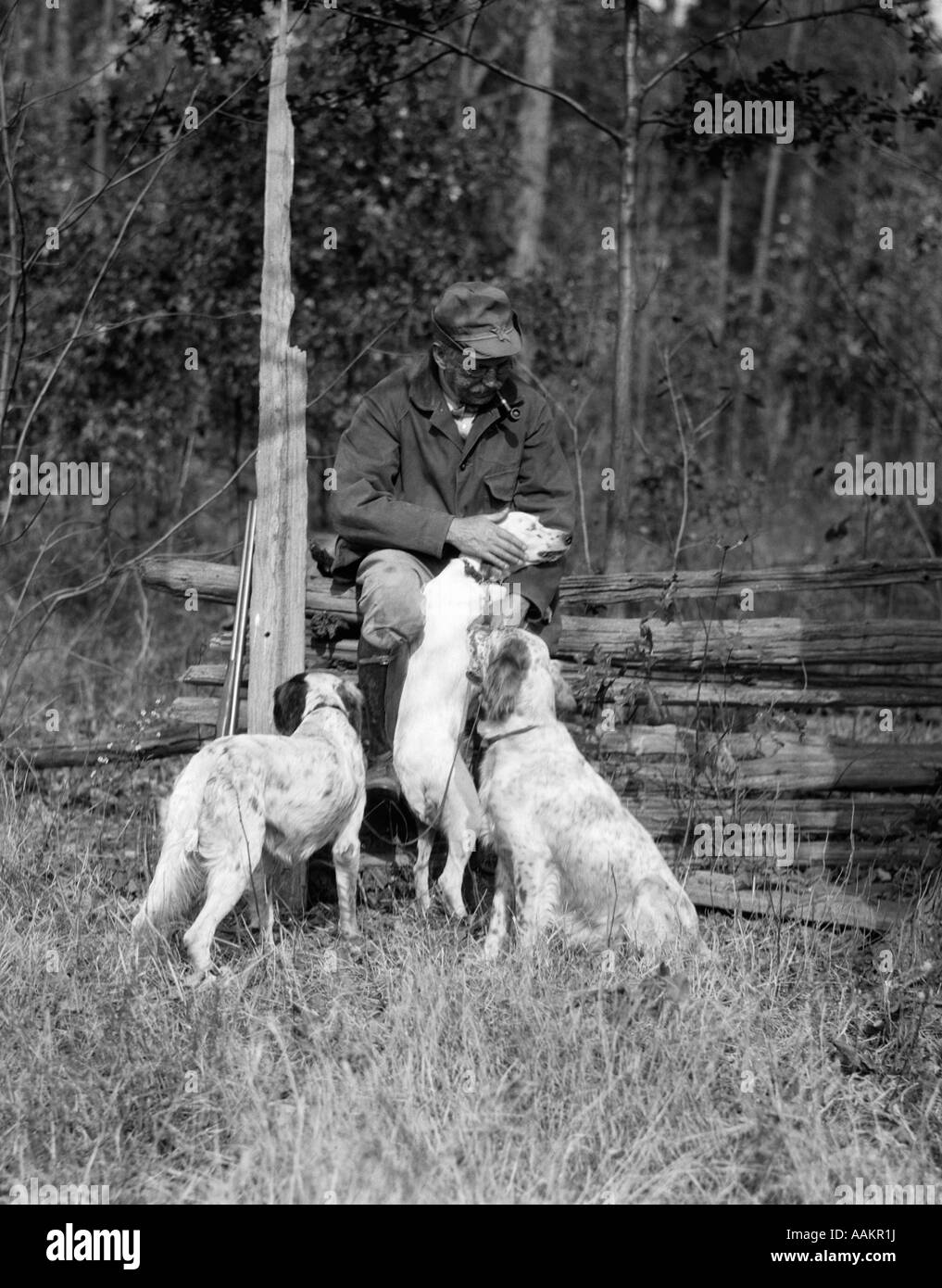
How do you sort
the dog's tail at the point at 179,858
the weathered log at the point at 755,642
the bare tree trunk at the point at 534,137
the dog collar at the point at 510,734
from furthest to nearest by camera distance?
1. the bare tree trunk at the point at 534,137
2. the weathered log at the point at 755,642
3. the dog collar at the point at 510,734
4. the dog's tail at the point at 179,858

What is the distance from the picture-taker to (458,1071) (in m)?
3.86

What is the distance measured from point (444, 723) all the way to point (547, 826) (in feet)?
2.00

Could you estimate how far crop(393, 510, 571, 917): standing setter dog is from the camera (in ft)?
16.7

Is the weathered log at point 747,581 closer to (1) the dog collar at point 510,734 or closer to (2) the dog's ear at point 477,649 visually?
(2) the dog's ear at point 477,649

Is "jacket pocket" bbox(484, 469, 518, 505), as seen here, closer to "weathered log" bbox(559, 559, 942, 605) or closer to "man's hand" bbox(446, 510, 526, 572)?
"man's hand" bbox(446, 510, 526, 572)

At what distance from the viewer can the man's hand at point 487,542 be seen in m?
5.23

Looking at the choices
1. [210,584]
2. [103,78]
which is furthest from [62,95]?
[210,584]

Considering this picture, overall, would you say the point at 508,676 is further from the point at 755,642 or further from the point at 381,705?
the point at 755,642

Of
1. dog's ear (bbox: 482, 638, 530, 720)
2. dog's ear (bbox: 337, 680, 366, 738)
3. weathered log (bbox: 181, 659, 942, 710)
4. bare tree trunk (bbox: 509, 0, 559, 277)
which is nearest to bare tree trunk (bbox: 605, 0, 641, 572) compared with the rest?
weathered log (bbox: 181, 659, 942, 710)

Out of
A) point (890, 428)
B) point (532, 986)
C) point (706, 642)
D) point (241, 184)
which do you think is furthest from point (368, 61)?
point (890, 428)

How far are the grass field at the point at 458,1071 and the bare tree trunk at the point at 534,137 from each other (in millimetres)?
9639

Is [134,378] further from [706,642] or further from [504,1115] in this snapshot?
[504,1115]

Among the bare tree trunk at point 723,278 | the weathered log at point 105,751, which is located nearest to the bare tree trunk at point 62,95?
the weathered log at point 105,751

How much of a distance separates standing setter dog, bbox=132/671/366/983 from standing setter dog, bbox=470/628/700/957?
52cm
